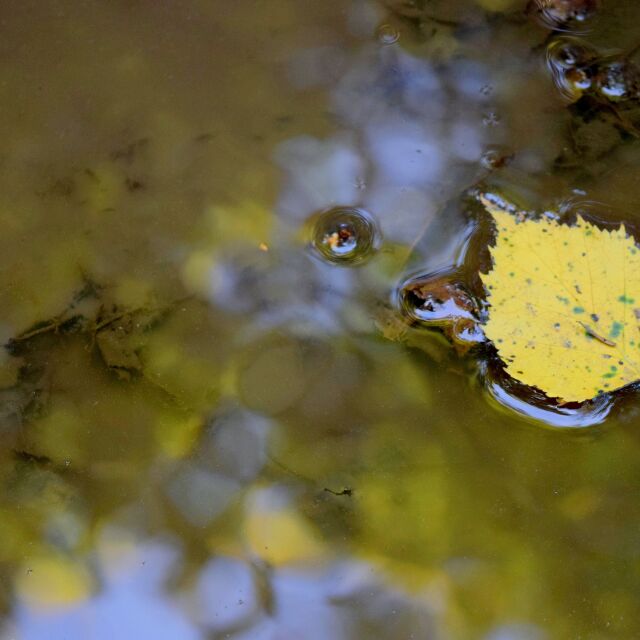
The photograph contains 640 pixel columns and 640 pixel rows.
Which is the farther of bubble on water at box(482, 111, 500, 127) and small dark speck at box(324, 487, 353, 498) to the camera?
bubble on water at box(482, 111, 500, 127)

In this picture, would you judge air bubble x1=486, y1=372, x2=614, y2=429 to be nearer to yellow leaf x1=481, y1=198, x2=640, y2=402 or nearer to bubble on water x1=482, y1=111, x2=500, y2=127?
yellow leaf x1=481, y1=198, x2=640, y2=402

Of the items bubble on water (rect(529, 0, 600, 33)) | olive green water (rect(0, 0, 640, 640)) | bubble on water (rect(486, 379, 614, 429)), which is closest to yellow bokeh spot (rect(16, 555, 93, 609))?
olive green water (rect(0, 0, 640, 640))

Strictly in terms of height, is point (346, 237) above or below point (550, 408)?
above

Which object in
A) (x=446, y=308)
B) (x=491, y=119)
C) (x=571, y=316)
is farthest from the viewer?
(x=491, y=119)

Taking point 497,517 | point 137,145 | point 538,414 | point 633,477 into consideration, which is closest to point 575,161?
point 538,414

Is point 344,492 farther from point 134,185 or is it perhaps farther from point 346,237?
point 134,185

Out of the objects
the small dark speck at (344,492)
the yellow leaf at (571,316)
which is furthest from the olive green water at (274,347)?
the yellow leaf at (571,316)

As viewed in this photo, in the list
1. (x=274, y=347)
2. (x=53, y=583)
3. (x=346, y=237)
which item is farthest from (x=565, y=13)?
(x=53, y=583)

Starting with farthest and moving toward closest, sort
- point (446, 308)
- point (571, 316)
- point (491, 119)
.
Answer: point (491, 119)
point (446, 308)
point (571, 316)
